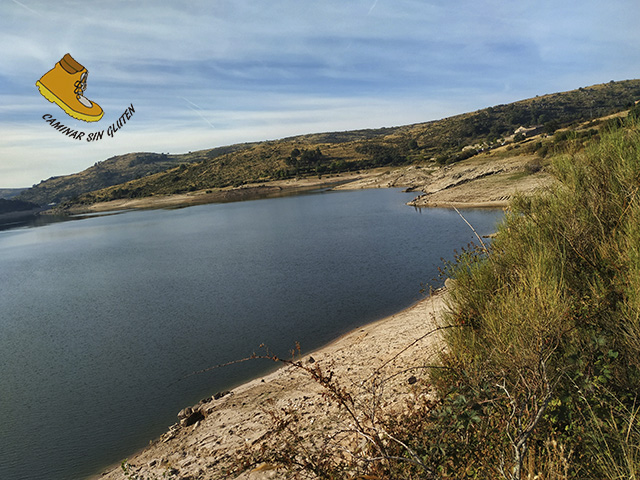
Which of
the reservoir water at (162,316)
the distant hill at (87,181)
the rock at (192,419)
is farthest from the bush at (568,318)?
the distant hill at (87,181)

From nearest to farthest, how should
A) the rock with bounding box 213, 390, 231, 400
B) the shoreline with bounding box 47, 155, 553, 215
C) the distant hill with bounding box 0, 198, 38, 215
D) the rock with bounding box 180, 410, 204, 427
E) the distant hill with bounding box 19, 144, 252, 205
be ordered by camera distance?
the rock with bounding box 180, 410, 204, 427 < the rock with bounding box 213, 390, 231, 400 < the shoreline with bounding box 47, 155, 553, 215 < the distant hill with bounding box 0, 198, 38, 215 < the distant hill with bounding box 19, 144, 252, 205

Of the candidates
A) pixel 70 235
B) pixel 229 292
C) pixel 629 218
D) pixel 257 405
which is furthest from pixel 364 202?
pixel 629 218

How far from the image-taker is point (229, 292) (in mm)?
18875

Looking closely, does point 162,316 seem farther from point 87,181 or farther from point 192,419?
point 87,181

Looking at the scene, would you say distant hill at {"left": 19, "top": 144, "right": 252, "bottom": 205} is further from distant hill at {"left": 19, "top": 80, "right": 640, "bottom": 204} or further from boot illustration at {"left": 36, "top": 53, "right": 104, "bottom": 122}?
boot illustration at {"left": 36, "top": 53, "right": 104, "bottom": 122}

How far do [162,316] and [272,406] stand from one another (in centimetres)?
1028

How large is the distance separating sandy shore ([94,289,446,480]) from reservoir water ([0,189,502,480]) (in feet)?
4.18

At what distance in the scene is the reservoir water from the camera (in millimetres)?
9609

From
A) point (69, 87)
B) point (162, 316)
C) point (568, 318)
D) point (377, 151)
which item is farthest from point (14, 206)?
point (568, 318)

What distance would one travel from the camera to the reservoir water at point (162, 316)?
9609mm

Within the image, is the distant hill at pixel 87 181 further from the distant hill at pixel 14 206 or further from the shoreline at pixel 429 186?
the shoreline at pixel 429 186

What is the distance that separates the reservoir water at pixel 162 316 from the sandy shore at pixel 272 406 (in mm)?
1276

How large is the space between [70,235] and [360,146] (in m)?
81.1

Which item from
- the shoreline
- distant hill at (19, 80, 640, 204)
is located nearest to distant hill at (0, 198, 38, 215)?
the shoreline
